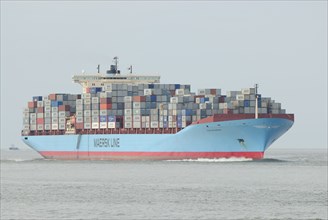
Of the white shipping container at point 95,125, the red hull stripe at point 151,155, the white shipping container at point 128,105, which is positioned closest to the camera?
the red hull stripe at point 151,155

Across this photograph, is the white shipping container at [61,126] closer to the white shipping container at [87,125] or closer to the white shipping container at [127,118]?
the white shipping container at [87,125]

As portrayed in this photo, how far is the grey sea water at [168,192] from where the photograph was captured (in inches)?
2078

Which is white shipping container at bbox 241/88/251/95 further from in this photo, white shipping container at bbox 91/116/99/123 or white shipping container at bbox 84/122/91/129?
white shipping container at bbox 84/122/91/129

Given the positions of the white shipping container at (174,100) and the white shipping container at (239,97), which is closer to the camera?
the white shipping container at (239,97)

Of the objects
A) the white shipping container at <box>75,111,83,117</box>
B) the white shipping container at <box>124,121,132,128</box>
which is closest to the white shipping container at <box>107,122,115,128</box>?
the white shipping container at <box>124,121,132,128</box>

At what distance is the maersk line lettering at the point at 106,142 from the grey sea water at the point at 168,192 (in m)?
14.3

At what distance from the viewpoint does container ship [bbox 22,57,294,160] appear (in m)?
102

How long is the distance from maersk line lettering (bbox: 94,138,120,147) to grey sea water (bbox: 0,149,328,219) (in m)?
14.3

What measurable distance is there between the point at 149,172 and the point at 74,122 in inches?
1371

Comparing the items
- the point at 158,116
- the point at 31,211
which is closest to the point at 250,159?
the point at 158,116

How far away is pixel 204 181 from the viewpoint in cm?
7581

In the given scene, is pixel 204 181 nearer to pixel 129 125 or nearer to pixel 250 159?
pixel 250 159

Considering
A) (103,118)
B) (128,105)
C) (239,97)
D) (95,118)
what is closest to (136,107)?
(128,105)

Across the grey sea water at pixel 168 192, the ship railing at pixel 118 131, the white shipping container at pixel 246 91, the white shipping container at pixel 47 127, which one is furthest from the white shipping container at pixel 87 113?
the white shipping container at pixel 246 91
